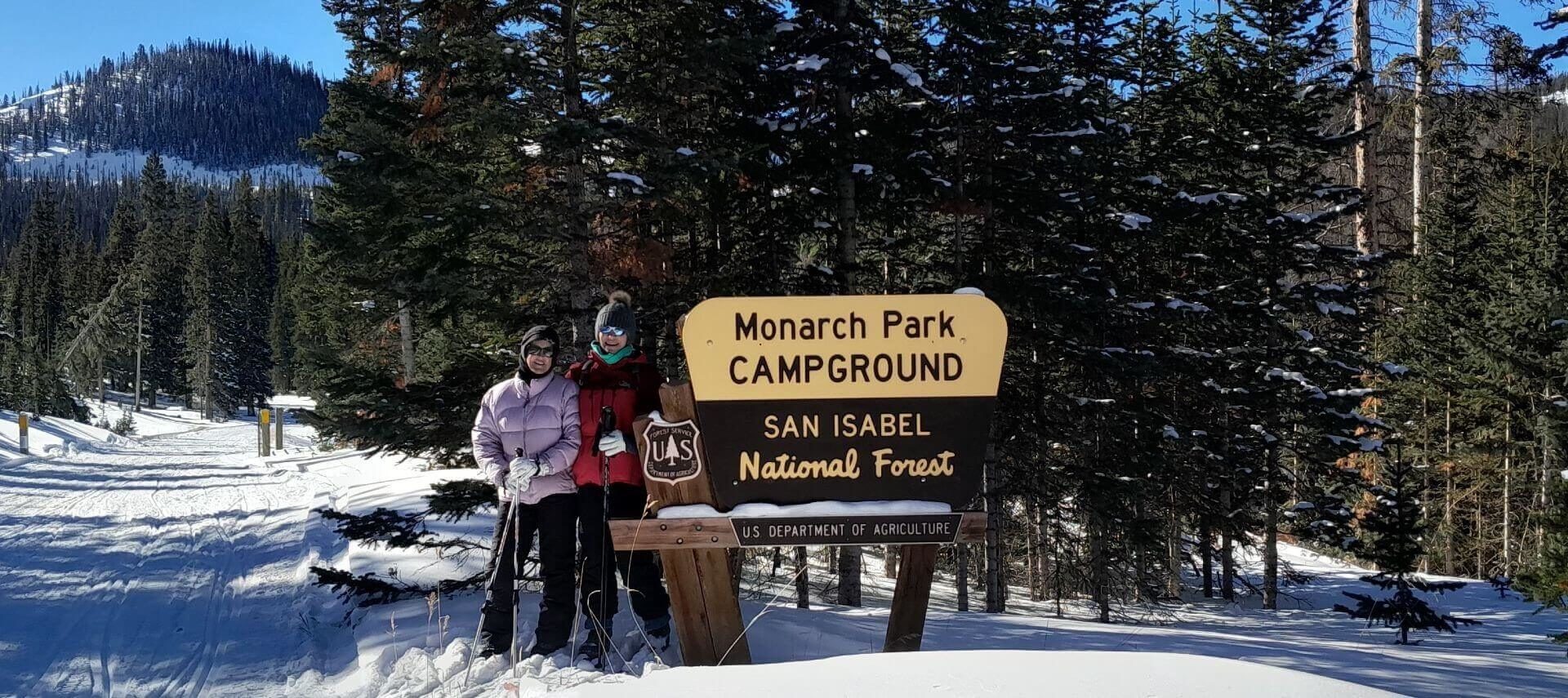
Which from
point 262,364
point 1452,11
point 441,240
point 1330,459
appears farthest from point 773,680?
point 262,364

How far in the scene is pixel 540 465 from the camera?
5418 mm

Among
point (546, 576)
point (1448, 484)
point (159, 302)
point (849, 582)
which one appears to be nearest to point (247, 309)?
point (159, 302)

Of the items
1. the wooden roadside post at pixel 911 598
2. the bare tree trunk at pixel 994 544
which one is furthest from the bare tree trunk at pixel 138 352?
the wooden roadside post at pixel 911 598

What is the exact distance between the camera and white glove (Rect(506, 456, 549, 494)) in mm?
5297

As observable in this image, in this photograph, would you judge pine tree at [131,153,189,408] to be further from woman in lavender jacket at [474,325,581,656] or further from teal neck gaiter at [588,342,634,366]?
teal neck gaiter at [588,342,634,366]

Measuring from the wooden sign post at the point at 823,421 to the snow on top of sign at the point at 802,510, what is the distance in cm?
2

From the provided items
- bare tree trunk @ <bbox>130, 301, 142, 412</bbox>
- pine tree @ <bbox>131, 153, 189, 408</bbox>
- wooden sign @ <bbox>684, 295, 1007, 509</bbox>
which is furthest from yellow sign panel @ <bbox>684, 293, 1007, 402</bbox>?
pine tree @ <bbox>131, 153, 189, 408</bbox>

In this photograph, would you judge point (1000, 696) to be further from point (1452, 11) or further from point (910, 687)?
point (1452, 11)

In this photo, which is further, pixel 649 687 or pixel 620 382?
pixel 620 382

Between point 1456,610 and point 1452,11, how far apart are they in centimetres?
1314

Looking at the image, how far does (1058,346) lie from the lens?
12.3m

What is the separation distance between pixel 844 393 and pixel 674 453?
3.42ft

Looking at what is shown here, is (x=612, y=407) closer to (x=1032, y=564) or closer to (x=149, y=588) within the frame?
(x=149, y=588)

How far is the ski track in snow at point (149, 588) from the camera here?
245 inches
